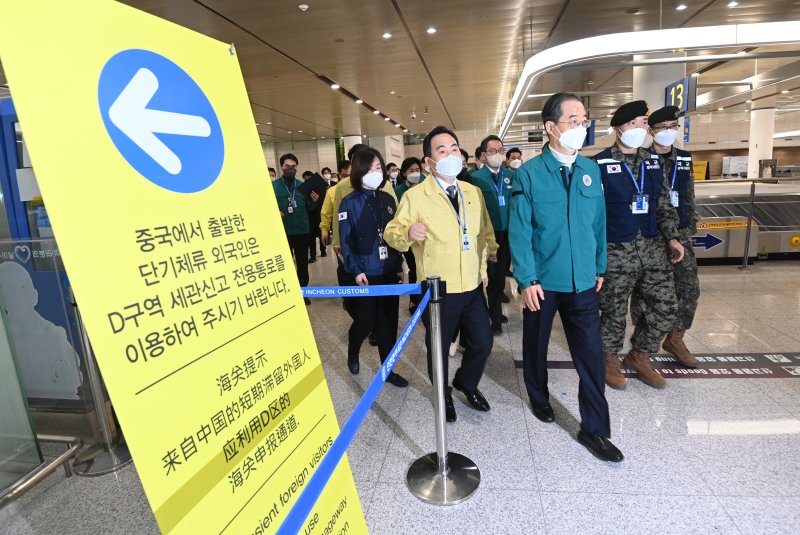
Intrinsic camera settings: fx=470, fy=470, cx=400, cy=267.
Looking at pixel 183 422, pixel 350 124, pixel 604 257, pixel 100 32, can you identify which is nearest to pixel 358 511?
pixel 183 422

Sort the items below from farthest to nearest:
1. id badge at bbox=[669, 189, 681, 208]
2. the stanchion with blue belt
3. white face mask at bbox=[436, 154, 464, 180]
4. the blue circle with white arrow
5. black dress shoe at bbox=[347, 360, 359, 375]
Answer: black dress shoe at bbox=[347, 360, 359, 375], id badge at bbox=[669, 189, 681, 208], white face mask at bbox=[436, 154, 464, 180], the stanchion with blue belt, the blue circle with white arrow

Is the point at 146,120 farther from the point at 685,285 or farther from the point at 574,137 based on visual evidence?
the point at 685,285

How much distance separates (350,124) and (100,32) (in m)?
18.3

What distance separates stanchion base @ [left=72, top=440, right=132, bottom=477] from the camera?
2.59m

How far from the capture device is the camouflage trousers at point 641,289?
3.00m

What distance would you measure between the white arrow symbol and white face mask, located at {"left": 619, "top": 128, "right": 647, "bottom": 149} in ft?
8.77

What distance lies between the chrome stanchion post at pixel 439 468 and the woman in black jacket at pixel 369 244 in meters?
1.05

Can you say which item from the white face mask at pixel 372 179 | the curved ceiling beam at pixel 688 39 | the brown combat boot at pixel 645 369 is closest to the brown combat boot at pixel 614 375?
the brown combat boot at pixel 645 369

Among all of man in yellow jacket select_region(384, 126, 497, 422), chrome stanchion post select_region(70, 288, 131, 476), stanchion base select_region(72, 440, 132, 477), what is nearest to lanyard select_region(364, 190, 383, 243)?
man in yellow jacket select_region(384, 126, 497, 422)

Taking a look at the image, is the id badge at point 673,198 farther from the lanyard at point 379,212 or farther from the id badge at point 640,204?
the lanyard at point 379,212

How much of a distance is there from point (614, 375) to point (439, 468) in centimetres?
158

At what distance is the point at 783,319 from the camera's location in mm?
4383

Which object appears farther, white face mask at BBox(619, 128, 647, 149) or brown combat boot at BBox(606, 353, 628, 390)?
brown combat boot at BBox(606, 353, 628, 390)

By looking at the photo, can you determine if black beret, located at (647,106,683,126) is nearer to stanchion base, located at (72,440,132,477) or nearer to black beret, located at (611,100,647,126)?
black beret, located at (611,100,647,126)
